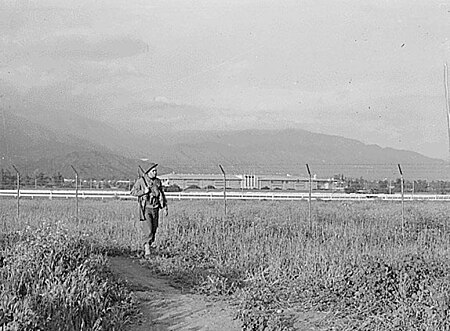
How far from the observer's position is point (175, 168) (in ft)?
74.1

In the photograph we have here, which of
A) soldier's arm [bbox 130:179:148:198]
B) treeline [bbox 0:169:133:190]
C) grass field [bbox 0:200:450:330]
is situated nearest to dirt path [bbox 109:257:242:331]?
grass field [bbox 0:200:450:330]

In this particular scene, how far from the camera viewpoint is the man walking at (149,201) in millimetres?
13000

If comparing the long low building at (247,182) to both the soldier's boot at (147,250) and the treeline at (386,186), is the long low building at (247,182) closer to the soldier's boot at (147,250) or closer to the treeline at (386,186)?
the treeline at (386,186)

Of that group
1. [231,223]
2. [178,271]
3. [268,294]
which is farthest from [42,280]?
[231,223]

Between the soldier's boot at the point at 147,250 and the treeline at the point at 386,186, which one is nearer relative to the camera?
the soldier's boot at the point at 147,250

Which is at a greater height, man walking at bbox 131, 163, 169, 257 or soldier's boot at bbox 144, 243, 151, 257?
man walking at bbox 131, 163, 169, 257

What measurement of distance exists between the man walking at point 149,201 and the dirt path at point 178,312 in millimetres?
2738

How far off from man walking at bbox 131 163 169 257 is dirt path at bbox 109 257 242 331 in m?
2.74

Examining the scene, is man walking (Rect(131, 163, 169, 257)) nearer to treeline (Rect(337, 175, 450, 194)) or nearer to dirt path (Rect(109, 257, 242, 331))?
dirt path (Rect(109, 257, 242, 331))

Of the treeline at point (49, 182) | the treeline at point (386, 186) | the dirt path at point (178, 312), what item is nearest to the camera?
the dirt path at point (178, 312)

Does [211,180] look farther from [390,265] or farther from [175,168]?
[390,265]

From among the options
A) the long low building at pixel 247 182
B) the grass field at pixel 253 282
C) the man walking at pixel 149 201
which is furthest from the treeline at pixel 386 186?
the man walking at pixel 149 201

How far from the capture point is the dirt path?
314 inches

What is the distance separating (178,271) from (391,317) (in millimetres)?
4681
